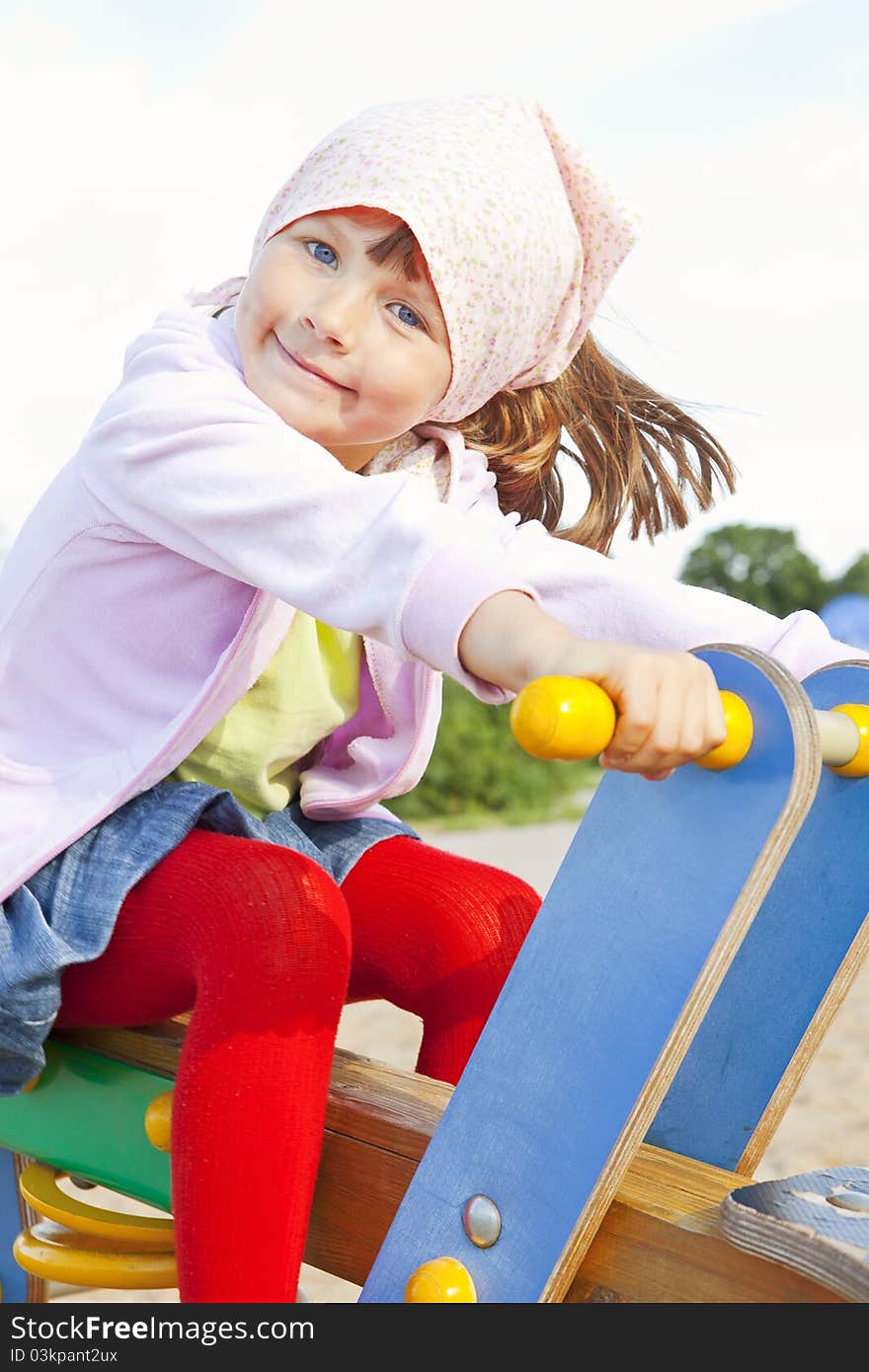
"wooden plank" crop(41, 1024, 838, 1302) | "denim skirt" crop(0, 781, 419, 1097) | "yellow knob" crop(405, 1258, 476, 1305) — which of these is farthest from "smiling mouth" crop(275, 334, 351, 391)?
"yellow knob" crop(405, 1258, 476, 1305)

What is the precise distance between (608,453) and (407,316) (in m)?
0.53

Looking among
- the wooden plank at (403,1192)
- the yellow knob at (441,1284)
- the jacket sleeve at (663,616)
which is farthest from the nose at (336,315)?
the yellow knob at (441,1284)

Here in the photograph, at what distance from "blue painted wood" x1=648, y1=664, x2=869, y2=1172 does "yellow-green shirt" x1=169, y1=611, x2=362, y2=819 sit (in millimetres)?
532

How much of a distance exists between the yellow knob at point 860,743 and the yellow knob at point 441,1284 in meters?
0.47

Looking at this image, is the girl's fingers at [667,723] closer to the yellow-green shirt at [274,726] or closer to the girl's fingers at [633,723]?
the girl's fingers at [633,723]

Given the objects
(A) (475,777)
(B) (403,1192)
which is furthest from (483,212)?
(A) (475,777)

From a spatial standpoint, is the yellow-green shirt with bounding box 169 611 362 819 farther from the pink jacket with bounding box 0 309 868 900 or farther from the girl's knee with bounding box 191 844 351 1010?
the girl's knee with bounding box 191 844 351 1010

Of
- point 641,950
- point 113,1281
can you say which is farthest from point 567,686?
point 113,1281

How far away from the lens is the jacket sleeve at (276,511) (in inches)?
38.5

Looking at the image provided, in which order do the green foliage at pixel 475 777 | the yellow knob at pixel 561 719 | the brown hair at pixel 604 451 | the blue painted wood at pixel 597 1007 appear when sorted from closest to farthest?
1. the yellow knob at pixel 561 719
2. the blue painted wood at pixel 597 1007
3. the brown hair at pixel 604 451
4. the green foliage at pixel 475 777

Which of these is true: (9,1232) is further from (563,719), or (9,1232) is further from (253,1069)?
(563,719)

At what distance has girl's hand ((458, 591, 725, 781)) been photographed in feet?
2.72

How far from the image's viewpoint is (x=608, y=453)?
1815 mm

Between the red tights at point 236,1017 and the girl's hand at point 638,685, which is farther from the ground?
the girl's hand at point 638,685
